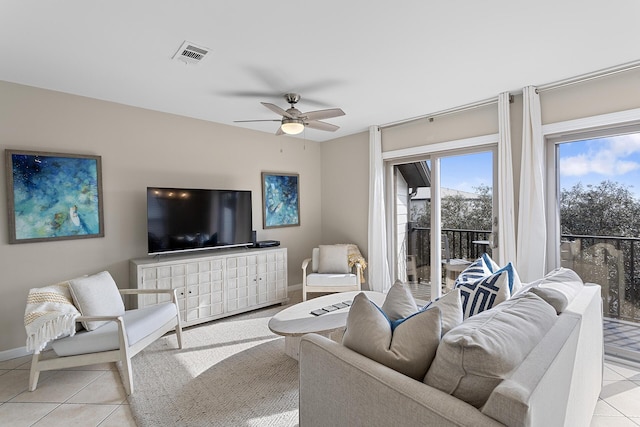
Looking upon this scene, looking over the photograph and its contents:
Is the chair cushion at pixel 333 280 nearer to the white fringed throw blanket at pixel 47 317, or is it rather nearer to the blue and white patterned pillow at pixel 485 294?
the blue and white patterned pillow at pixel 485 294

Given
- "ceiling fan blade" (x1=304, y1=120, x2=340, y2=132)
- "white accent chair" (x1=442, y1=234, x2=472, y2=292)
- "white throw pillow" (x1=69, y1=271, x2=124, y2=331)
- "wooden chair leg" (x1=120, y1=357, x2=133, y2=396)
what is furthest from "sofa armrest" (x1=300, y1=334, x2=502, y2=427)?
"white accent chair" (x1=442, y1=234, x2=472, y2=292)

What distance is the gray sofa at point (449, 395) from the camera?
0.93 meters

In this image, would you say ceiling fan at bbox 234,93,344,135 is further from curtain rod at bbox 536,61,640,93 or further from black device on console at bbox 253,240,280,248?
curtain rod at bbox 536,61,640,93

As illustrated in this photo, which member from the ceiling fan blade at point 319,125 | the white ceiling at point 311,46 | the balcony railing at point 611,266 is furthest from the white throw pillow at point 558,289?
the ceiling fan blade at point 319,125

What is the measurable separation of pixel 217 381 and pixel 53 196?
2.45 meters

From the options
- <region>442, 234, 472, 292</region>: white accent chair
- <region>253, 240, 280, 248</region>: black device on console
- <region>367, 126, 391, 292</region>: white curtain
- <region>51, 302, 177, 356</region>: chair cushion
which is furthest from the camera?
<region>367, 126, 391, 292</region>: white curtain

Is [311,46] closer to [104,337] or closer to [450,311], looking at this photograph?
[450,311]

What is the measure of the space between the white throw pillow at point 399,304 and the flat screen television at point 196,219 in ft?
9.58

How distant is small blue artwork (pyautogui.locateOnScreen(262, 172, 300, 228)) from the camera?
4864 mm

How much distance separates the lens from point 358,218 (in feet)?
16.4

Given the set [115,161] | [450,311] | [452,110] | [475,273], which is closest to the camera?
[450,311]

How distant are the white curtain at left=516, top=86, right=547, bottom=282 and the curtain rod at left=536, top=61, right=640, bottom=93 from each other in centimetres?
11

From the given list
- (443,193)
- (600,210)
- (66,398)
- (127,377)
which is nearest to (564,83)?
(600,210)

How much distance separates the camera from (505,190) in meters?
3.30
